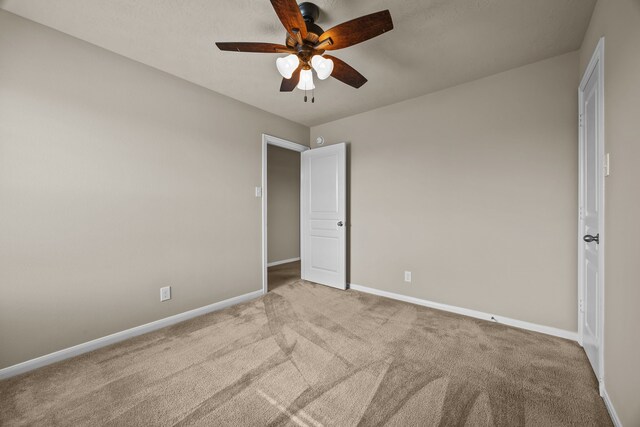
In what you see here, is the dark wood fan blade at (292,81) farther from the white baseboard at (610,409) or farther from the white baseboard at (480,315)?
the white baseboard at (610,409)

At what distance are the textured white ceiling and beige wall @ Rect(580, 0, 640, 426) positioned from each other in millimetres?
522

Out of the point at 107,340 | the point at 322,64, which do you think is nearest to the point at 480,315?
the point at 322,64

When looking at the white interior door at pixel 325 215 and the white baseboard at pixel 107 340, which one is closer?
the white baseboard at pixel 107 340

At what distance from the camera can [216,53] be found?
2.28 metres

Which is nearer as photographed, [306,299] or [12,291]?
[12,291]

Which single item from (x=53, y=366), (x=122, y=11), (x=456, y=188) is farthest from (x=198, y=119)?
(x=456, y=188)

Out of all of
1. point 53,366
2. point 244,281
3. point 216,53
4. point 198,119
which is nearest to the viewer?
point 53,366

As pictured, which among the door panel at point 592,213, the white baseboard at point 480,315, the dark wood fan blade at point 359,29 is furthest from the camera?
the white baseboard at point 480,315

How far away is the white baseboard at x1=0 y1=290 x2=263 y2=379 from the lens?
73.2 inches

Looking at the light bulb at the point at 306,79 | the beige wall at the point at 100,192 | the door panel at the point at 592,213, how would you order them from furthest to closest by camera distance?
the light bulb at the point at 306,79 < the beige wall at the point at 100,192 < the door panel at the point at 592,213

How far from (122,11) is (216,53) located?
658mm

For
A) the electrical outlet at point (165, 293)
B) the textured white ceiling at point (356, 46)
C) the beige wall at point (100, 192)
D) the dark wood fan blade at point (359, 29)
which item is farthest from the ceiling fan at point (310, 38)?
the electrical outlet at point (165, 293)

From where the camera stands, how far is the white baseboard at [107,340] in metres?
1.86

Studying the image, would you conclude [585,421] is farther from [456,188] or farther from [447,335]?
[456,188]
